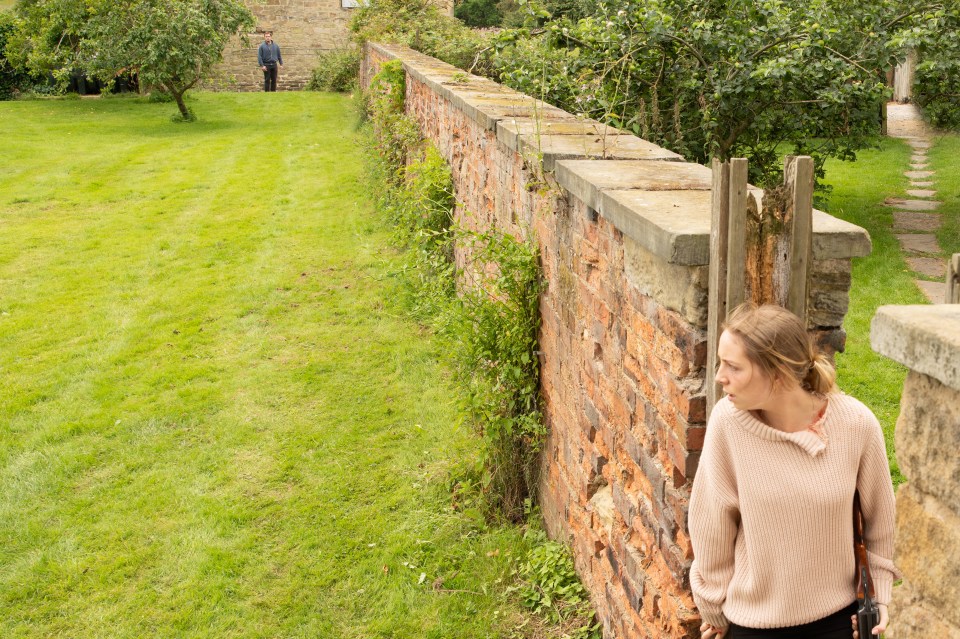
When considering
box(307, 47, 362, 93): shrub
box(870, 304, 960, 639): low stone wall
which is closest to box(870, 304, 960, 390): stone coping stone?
box(870, 304, 960, 639): low stone wall

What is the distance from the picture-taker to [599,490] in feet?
12.5

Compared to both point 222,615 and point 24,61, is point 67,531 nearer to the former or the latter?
point 222,615

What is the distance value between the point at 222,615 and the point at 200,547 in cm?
59

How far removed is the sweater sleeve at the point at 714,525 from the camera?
7.83ft

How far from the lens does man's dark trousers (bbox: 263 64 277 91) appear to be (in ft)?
81.3

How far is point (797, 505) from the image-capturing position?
90.3 inches

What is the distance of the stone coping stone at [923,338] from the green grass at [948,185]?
19.0 ft

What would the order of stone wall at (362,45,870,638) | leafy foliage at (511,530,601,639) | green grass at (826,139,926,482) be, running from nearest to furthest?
1. stone wall at (362,45,870,638)
2. leafy foliage at (511,530,601,639)
3. green grass at (826,139,926,482)

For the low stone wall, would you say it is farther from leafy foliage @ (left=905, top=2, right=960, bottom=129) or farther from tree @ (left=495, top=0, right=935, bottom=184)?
leafy foliage @ (left=905, top=2, right=960, bottom=129)

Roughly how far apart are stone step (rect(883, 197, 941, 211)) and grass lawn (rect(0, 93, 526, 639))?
5769 mm

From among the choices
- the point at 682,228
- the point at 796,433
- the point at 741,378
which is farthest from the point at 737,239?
the point at 796,433

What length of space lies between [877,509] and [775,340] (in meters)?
0.52

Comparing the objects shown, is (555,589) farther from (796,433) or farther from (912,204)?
(912,204)

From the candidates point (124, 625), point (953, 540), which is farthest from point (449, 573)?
point (953, 540)
